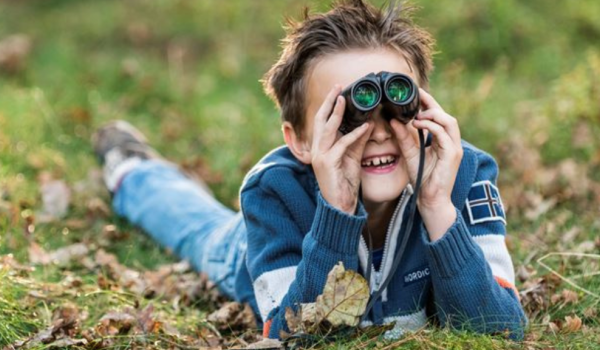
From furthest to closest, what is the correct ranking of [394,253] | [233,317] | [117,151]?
[117,151]
[233,317]
[394,253]

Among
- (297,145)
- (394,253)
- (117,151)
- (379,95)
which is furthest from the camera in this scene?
(117,151)

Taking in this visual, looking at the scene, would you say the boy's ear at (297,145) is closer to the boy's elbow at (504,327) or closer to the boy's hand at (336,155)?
the boy's hand at (336,155)

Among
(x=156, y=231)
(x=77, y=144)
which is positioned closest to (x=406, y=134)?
(x=156, y=231)

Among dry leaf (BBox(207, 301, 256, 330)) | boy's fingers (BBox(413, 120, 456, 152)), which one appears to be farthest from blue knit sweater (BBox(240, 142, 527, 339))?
dry leaf (BBox(207, 301, 256, 330))

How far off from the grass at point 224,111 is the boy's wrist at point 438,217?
329mm

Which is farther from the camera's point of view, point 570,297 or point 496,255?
point 570,297

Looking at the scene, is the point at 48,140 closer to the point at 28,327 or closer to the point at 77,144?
the point at 77,144

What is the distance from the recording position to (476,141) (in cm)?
588

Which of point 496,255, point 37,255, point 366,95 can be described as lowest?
point 37,255

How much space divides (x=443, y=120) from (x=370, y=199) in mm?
378

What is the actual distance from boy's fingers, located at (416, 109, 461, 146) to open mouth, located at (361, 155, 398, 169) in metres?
0.23

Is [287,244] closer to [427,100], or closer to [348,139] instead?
[348,139]

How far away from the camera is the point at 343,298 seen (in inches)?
112

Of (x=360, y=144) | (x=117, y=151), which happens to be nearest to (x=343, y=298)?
(x=360, y=144)
